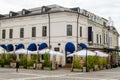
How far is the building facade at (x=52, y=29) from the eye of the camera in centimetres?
4522

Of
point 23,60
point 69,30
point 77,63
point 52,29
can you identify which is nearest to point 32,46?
point 52,29

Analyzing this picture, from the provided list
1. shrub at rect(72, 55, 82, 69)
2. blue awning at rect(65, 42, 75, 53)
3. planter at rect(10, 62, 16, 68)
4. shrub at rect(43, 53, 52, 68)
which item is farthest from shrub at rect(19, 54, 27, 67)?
shrub at rect(72, 55, 82, 69)

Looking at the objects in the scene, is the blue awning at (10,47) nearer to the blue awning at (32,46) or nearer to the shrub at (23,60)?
the blue awning at (32,46)

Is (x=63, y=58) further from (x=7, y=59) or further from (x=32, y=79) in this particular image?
(x=32, y=79)

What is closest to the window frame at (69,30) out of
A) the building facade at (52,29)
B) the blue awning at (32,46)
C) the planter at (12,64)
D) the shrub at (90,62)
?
the building facade at (52,29)

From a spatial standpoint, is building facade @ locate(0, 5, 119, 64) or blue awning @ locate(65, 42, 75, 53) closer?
blue awning @ locate(65, 42, 75, 53)

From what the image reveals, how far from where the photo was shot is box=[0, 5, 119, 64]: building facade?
1780 inches

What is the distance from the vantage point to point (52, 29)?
4628 centimetres

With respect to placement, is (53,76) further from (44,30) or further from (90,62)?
(44,30)

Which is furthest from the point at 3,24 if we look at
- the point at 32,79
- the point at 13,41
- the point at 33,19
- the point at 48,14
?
the point at 32,79

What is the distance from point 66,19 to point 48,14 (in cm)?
343

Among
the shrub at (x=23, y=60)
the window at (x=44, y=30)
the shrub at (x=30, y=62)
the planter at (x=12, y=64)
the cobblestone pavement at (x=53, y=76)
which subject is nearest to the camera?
the cobblestone pavement at (x=53, y=76)

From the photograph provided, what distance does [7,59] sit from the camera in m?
42.5

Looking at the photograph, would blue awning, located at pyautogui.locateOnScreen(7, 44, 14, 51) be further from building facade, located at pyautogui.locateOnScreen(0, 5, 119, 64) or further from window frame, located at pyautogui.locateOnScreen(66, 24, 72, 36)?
window frame, located at pyautogui.locateOnScreen(66, 24, 72, 36)
